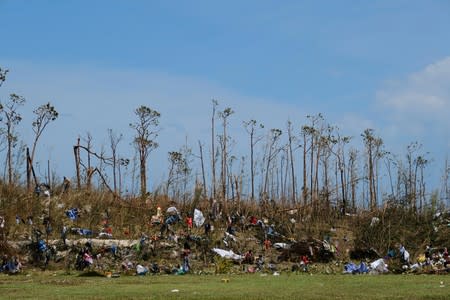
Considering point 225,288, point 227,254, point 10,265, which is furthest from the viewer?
point 227,254

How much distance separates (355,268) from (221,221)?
4694 mm

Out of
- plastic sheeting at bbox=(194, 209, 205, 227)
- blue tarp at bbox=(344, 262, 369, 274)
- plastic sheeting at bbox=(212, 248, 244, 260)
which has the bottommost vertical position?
blue tarp at bbox=(344, 262, 369, 274)

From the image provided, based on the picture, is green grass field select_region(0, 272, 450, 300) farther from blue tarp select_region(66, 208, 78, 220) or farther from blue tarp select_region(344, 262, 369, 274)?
blue tarp select_region(66, 208, 78, 220)

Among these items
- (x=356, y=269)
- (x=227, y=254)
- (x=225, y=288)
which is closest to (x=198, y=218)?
(x=227, y=254)

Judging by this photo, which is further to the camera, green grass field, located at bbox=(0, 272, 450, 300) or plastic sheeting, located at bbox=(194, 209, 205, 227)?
plastic sheeting, located at bbox=(194, 209, 205, 227)

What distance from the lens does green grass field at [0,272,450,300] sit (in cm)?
747

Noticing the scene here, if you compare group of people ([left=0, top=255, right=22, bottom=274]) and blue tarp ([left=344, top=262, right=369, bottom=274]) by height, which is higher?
group of people ([left=0, top=255, right=22, bottom=274])

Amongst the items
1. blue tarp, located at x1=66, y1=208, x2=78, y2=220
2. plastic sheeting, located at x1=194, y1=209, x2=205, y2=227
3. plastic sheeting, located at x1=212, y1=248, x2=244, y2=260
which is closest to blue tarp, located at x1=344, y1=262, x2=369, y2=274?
plastic sheeting, located at x1=212, y1=248, x2=244, y2=260

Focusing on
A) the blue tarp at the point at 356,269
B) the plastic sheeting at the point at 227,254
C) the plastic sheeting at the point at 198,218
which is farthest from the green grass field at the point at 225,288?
the plastic sheeting at the point at 198,218

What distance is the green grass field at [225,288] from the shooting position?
24.5 ft

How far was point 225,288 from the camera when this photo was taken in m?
8.31

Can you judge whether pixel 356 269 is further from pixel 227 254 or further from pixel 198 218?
pixel 198 218

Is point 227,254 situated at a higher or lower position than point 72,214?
lower

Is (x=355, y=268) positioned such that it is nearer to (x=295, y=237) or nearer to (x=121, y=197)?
(x=295, y=237)
